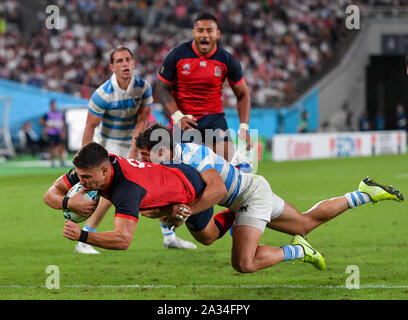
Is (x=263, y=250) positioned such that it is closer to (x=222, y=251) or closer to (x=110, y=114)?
(x=222, y=251)


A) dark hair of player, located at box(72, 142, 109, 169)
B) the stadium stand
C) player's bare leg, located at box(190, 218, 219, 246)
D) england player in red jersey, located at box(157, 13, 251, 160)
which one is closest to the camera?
dark hair of player, located at box(72, 142, 109, 169)

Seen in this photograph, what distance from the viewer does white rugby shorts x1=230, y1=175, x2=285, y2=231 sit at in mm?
7051

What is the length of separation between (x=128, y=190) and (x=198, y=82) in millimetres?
3781

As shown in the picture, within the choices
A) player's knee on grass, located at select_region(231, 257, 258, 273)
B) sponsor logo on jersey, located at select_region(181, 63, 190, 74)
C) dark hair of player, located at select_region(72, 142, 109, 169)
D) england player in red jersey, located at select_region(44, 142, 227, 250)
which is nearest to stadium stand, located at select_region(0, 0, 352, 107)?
sponsor logo on jersey, located at select_region(181, 63, 190, 74)

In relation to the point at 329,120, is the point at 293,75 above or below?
above

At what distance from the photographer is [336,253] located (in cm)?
876

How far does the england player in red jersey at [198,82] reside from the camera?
9.18 metres

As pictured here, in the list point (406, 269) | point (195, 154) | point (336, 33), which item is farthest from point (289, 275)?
point (336, 33)

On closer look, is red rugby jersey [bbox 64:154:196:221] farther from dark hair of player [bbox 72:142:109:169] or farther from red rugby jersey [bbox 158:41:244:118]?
red rugby jersey [bbox 158:41:244:118]

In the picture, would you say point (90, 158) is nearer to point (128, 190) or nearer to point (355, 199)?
point (128, 190)

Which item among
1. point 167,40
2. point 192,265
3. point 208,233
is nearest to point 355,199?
point 208,233

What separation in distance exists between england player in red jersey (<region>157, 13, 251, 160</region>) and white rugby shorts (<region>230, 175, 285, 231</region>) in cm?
200

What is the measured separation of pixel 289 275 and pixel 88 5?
29.1 m

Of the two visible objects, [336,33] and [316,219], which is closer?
[316,219]
